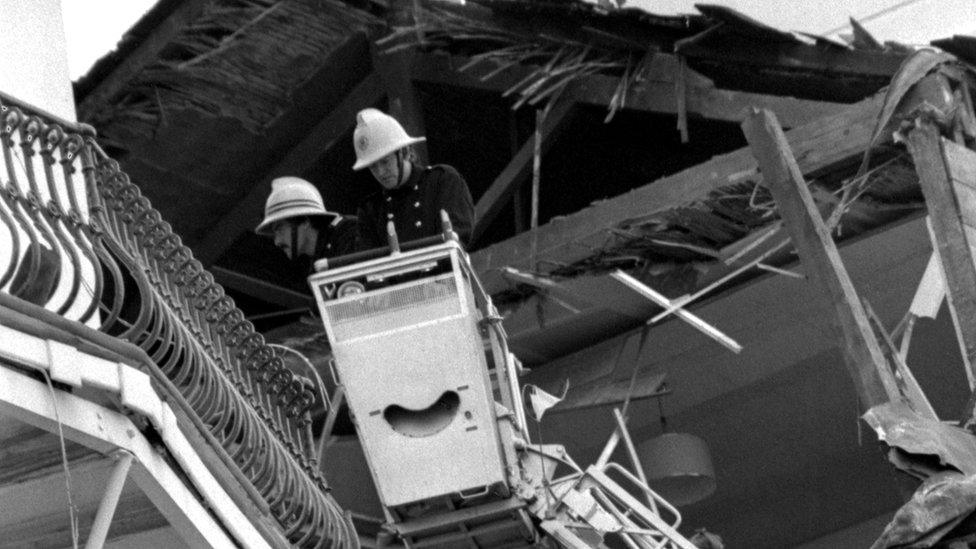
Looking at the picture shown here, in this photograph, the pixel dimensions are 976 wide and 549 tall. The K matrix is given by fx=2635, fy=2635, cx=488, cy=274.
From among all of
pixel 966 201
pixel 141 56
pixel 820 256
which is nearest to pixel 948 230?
pixel 966 201

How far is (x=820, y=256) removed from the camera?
13.9m

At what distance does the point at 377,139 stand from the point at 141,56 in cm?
410

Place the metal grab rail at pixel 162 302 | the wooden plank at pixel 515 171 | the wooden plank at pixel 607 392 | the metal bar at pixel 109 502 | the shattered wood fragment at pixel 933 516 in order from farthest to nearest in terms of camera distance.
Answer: the wooden plank at pixel 515 171 < the wooden plank at pixel 607 392 < the shattered wood fragment at pixel 933 516 < the metal grab rail at pixel 162 302 < the metal bar at pixel 109 502

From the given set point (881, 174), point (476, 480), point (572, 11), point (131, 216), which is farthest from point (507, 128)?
point (131, 216)

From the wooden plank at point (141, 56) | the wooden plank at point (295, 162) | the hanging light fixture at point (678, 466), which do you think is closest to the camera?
the hanging light fixture at point (678, 466)

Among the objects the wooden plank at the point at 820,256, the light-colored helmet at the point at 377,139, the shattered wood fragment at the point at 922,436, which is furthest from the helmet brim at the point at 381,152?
the shattered wood fragment at the point at 922,436

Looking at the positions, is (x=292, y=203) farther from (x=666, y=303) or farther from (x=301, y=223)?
(x=666, y=303)

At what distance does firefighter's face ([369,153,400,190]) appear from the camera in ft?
43.6

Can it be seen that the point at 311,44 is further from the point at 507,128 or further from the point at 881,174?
the point at 881,174

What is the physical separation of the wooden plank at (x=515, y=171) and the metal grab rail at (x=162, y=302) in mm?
5534

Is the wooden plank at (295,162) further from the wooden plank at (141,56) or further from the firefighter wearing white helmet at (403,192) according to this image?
the firefighter wearing white helmet at (403,192)

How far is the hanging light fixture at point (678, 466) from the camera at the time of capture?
16.7 m

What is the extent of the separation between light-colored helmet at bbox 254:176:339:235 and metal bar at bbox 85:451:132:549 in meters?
5.31

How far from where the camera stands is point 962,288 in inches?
549
